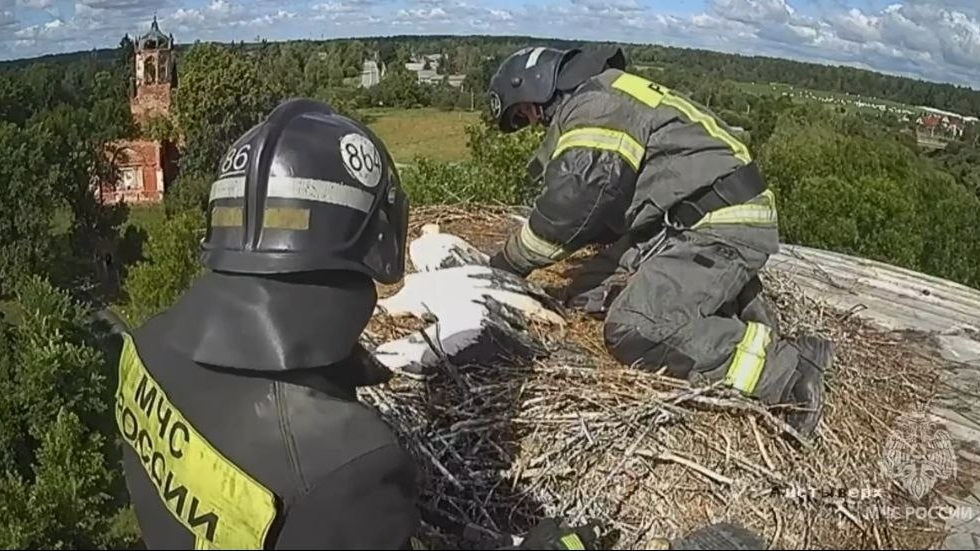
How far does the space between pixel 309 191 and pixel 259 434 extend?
Answer: 0.58 meters

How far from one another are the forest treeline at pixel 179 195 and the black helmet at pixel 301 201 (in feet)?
12.6

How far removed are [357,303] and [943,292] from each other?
6.69 meters

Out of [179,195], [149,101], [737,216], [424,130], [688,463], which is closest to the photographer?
[688,463]

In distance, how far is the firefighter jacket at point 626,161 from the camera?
14.5 ft

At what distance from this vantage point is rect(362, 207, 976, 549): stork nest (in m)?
3.78

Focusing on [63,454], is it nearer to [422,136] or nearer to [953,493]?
[953,493]

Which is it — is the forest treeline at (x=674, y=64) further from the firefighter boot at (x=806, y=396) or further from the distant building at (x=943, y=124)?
the firefighter boot at (x=806, y=396)

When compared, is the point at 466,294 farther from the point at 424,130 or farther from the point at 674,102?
the point at 424,130

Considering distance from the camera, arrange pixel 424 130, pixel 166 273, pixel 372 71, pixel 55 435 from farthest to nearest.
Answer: pixel 372 71
pixel 424 130
pixel 166 273
pixel 55 435

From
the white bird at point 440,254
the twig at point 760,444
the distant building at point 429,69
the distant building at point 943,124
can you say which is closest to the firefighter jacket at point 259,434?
the twig at point 760,444

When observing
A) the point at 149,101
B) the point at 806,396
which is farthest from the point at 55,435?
the point at 149,101

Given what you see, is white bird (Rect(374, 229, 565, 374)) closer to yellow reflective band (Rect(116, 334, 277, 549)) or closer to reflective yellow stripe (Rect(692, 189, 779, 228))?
reflective yellow stripe (Rect(692, 189, 779, 228))

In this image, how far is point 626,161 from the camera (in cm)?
443

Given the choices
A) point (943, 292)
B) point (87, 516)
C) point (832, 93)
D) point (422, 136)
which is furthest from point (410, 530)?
point (832, 93)
